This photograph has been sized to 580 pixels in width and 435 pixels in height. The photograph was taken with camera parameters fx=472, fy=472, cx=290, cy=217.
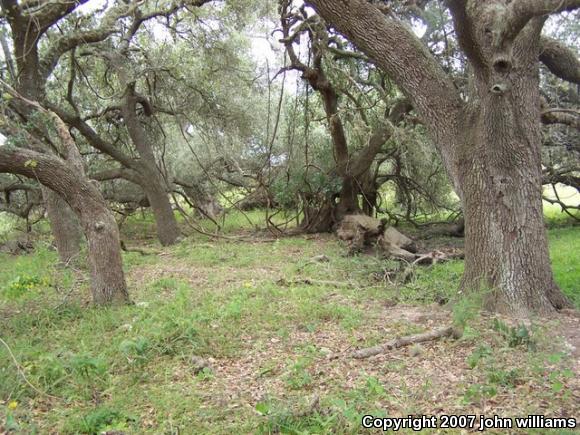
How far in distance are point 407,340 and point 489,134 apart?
7.40 feet

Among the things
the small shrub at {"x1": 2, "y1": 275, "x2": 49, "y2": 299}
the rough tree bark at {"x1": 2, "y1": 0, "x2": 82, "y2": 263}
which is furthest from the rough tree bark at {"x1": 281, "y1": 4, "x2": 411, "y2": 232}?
the small shrub at {"x1": 2, "y1": 275, "x2": 49, "y2": 299}

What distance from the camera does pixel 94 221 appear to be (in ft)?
18.4

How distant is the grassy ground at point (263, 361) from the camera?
3160 mm

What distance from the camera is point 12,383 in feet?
12.1

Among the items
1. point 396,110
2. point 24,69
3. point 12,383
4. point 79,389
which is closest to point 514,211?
point 79,389

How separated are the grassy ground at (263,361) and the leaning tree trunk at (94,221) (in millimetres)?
333

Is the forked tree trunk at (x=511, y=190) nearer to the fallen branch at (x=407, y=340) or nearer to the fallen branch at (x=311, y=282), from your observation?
the fallen branch at (x=407, y=340)

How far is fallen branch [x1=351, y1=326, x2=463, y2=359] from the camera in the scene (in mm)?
4105

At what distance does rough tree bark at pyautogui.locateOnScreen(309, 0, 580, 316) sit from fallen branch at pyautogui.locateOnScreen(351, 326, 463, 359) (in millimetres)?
759

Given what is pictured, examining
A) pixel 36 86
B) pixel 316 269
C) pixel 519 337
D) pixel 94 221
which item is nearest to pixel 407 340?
pixel 519 337

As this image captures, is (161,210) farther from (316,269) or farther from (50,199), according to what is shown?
(316,269)

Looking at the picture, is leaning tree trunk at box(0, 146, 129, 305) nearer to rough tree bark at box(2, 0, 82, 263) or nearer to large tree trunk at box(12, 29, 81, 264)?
rough tree bark at box(2, 0, 82, 263)

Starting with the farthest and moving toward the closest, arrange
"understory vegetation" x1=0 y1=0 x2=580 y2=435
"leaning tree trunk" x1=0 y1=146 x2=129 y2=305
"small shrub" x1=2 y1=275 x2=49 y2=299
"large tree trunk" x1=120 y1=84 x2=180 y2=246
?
"large tree trunk" x1=120 y1=84 x2=180 y2=246, "small shrub" x1=2 y1=275 x2=49 y2=299, "leaning tree trunk" x1=0 y1=146 x2=129 y2=305, "understory vegetation" x1=0 y1=0 x2=580 y2=435

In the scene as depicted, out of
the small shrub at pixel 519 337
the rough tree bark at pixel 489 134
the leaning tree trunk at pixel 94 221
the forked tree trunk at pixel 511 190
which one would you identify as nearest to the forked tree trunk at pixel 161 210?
the leaning tree trunk at pixel 94 221
